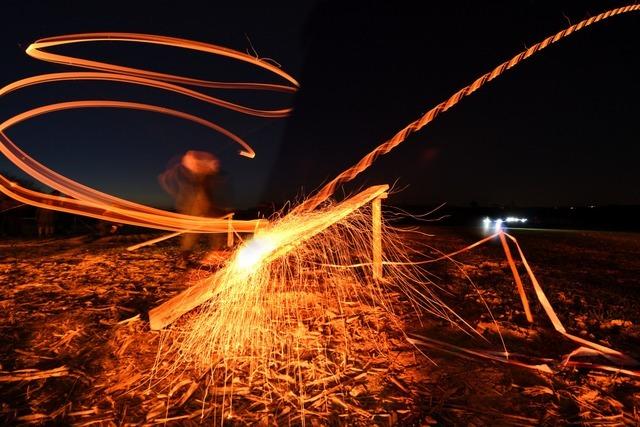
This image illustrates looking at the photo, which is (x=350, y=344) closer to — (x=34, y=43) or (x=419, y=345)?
(x=419, y=345)

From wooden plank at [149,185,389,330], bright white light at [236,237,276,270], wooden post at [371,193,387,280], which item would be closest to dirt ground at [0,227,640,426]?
wooden plank at [149,185,389,330]

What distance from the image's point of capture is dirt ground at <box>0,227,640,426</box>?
2793mm

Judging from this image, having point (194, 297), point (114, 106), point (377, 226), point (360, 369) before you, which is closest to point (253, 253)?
point (194, 297)

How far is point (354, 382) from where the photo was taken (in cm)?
321

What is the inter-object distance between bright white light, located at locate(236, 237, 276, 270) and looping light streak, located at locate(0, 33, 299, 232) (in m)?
1.02

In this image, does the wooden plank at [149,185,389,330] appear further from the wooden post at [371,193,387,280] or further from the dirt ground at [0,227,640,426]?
the wooden post at [371,193,387,280]

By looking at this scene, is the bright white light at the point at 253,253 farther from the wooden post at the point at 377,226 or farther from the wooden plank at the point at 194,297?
the wooden post at the point at 377,226

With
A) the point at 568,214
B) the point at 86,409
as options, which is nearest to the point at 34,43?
the point at 86,409

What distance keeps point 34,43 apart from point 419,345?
5.94 meters

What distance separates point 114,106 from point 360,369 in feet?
17.7

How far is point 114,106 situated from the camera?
594 cm

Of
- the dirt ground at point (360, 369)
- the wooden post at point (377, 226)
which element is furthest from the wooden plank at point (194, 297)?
the wooden post at point (377, 226)

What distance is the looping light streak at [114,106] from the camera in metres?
4.14

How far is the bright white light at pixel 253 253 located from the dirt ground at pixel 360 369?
3.31 feet
